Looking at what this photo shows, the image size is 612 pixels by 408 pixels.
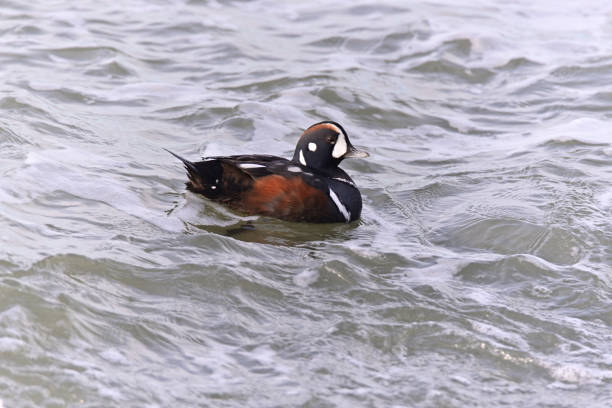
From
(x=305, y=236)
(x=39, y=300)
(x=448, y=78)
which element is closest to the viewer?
(x=39, y=300)

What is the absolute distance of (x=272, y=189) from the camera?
623 cm

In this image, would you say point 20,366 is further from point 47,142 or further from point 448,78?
point 448,78

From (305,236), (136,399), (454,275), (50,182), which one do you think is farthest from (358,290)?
(50,182)

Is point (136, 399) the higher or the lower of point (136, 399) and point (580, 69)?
the lower

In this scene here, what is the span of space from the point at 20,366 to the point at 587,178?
4.87 m

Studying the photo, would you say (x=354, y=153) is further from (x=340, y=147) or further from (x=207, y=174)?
(x=207, y=174)

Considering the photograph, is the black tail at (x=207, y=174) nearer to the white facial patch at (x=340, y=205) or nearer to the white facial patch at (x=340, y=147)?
the white facial patch at (x=340, y=205)

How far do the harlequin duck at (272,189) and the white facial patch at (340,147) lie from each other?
0.32 m

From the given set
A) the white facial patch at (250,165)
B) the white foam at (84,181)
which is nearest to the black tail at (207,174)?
the white facial patch at (250,165)

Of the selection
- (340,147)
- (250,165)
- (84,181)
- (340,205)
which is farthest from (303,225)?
(84,181)

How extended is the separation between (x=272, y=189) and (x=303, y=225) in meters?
0.35

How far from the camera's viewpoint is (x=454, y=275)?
18.1ft

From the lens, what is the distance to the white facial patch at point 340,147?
6715 mm

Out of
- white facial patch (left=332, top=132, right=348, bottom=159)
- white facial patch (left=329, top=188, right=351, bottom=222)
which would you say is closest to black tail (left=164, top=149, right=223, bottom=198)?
white facial patch (left=329, top=188, right=351, bottom=222)
